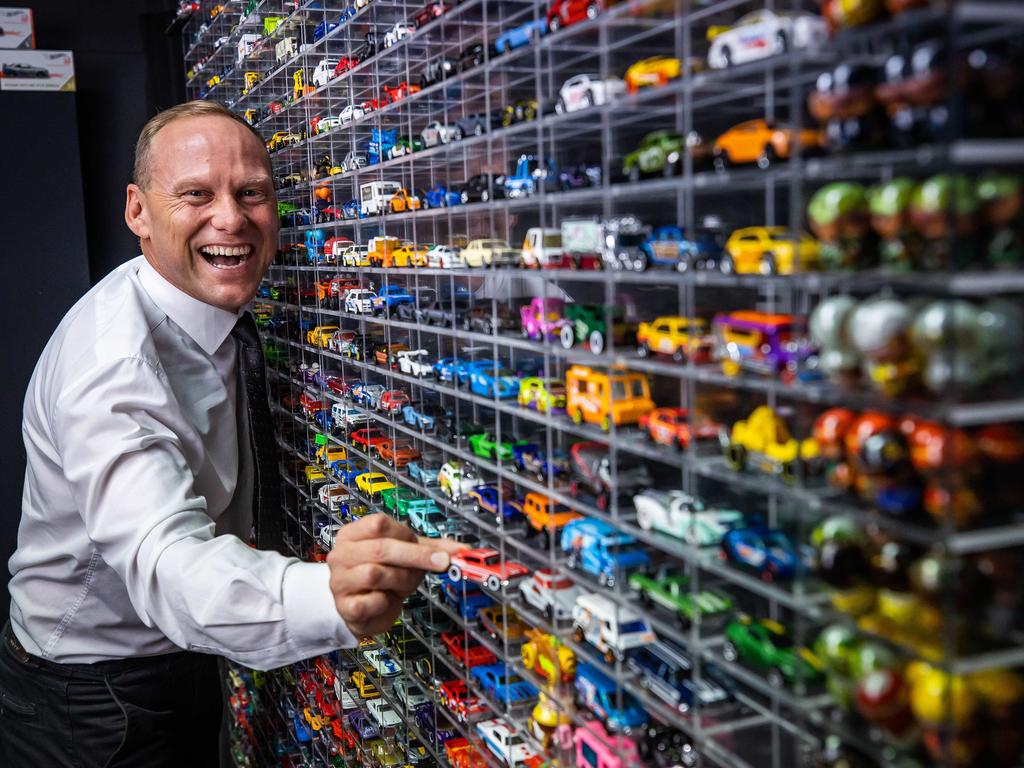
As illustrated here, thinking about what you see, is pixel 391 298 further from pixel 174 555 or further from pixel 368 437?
pixel 174 555

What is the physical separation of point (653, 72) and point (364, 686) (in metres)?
1.91

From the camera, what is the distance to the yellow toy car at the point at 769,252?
3.06 feet

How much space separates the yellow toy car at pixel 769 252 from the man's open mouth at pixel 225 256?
1346 millimetres

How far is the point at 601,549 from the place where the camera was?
4.36 ft

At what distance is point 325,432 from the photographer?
2.77 m

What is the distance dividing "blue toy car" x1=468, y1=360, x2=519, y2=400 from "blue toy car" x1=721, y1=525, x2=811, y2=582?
583 mm

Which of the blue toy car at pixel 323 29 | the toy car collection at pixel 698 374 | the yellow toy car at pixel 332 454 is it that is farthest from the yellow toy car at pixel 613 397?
the blue toy car at pixel 323 29

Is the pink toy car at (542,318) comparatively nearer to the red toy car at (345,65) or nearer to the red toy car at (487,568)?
the red toy car at (487,568)

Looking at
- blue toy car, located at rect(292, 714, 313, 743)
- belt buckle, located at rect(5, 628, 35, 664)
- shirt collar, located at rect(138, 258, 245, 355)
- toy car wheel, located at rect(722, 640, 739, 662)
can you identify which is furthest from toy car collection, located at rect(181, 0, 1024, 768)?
blue toy car, located at rect(292, 714, 313, 743)

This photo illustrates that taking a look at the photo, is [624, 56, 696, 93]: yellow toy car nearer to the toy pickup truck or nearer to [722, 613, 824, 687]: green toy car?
the toy pickup truck

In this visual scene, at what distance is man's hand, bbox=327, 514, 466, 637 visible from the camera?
1.28m

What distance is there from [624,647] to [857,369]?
0.57 metres

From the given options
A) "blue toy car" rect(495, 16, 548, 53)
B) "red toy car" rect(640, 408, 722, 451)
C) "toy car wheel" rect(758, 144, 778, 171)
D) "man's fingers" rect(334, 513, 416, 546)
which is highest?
"blue toy car" rect(495, 16, 548, 53)

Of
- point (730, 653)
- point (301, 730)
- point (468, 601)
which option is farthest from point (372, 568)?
point (301, 730)
